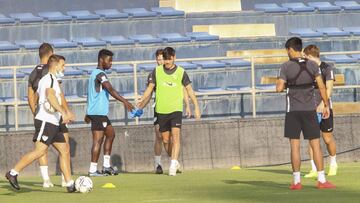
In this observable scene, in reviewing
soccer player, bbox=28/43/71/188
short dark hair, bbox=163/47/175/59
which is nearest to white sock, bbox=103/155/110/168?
short dark hair, bbox=163/47/175/59

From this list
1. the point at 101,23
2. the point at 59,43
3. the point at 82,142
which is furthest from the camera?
the point at 101,23

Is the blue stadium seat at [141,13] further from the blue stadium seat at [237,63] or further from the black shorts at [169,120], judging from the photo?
the black shorts at [169,120]

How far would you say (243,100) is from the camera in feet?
84.3

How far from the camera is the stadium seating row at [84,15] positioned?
3253 centimetres

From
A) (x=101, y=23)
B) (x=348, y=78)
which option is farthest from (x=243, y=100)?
(x=101, y=23)

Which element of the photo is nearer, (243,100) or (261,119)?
(261,119)

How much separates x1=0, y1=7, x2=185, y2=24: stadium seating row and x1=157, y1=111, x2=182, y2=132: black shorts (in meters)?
12.3

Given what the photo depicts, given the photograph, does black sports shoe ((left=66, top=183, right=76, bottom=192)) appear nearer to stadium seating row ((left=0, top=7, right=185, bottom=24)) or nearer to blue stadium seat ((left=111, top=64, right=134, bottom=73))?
blue stadium seat ((left=111, top=64, right=134, bottom=73))

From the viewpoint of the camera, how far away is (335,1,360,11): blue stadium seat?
34219 millimetres

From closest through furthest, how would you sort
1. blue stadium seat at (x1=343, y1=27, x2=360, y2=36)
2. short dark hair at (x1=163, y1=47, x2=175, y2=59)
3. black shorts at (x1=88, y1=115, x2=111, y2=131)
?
short dark hair at (x1=163, y1=47, x2=175, y2=59), black shorts at (x1=88, y1=115, x2=111, y2=131), blue stadium seat at (x1=343, y1=27, x2=360, y2=36)

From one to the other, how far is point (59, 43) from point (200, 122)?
8.48 metres

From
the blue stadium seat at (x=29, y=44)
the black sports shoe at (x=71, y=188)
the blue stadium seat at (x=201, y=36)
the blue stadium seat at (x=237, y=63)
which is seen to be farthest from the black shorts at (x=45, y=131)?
the blue stadium seat at (x=201, y=36)

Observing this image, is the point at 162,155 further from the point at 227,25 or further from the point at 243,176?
the point at 227,25

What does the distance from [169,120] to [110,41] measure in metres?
10.6
